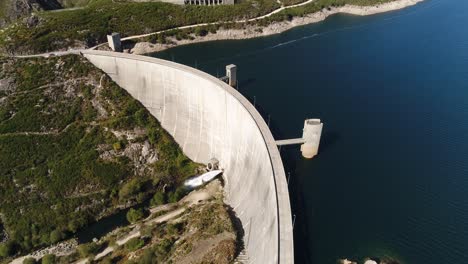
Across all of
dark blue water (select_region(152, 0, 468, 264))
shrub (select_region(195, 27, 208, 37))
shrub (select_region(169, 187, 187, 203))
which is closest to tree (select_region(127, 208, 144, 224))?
shrub (select_region(169, 187, 187, 203))

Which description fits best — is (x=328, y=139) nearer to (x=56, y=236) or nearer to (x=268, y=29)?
(x=56, y=236)

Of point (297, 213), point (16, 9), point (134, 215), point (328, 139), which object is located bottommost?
point (134, 215)

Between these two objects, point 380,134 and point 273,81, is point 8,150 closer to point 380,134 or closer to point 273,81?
point 273,81

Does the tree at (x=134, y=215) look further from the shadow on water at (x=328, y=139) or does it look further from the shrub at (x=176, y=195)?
the shadow on water at (x=328, y=139)

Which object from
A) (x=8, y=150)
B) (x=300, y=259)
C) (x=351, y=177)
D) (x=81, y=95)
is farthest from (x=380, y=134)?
(x=8, y=150)

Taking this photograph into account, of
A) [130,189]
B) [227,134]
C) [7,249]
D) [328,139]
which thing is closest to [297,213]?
[328,139]

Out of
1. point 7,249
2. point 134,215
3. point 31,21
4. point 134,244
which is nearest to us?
point 7,249

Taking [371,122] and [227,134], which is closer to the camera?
[227,134]

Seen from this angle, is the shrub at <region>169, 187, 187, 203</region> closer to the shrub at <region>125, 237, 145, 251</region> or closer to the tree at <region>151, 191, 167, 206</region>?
the tree at <region>151, 191, 167, 206</region>
